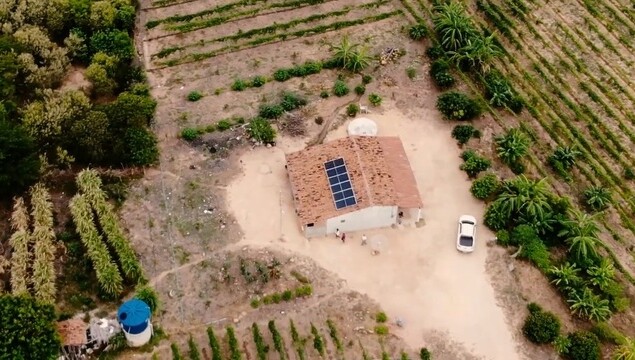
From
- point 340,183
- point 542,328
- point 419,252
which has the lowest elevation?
point 542,328

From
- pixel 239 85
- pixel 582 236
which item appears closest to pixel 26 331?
pixel 239 85

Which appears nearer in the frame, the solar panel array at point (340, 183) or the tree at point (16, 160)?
the tree at point (16, 160)

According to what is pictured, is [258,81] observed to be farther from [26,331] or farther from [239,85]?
[26,331]

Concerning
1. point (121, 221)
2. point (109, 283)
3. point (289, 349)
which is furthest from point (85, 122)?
point (289, 349)

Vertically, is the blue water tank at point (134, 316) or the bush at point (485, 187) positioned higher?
the bush at point (485, 187)

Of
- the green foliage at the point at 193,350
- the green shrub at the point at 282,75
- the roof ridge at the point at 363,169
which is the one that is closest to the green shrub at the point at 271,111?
the green shrub at the point at 282,75

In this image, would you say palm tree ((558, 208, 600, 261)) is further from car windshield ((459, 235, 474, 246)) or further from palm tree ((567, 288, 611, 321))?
car windshield ((459, 235, 474, 246))

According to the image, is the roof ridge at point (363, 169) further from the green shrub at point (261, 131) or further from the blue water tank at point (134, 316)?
the blue water tank at point (134, 316)
